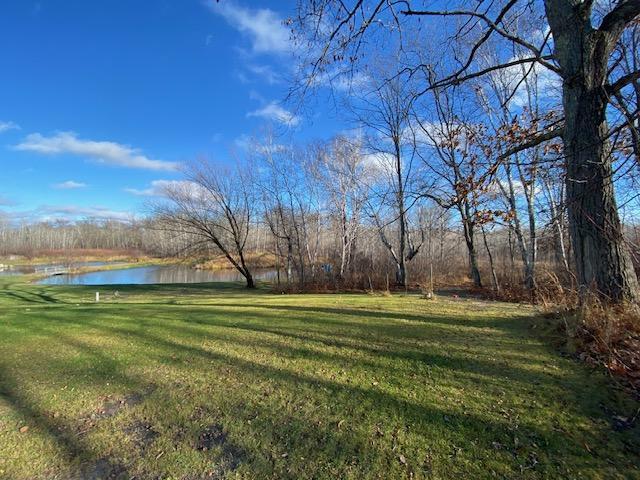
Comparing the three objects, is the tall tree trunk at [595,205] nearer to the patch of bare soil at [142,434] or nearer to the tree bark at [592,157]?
the tree bark at [592,157]

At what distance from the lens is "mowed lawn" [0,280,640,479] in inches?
89.9

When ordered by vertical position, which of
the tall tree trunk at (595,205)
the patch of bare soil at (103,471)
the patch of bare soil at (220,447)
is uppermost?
the tall tree trunk at (595,205)

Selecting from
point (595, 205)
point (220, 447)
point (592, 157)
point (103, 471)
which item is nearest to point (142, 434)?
point (103, 471)

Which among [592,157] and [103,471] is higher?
[592,157]

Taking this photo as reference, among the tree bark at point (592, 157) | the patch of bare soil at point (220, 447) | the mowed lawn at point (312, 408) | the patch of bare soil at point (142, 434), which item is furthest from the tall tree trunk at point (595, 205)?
the patch of bare soil at point (142, 434)

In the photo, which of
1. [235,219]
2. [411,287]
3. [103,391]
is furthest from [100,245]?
[103,391]

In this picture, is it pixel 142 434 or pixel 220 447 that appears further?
pixel 142 434

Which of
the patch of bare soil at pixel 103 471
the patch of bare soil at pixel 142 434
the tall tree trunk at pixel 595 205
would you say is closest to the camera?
the patch of bare soil at pixel 103 471

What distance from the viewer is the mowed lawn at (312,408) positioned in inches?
89.9

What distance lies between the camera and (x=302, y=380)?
11.2ft

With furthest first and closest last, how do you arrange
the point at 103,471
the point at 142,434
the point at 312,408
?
the point at 312,408, the point at 142,434, the point at 103,471

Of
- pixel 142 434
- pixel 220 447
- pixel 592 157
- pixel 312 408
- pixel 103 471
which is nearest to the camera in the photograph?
pixel 103 471

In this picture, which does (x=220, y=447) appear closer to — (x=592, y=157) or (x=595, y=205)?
(x=595, y=205)

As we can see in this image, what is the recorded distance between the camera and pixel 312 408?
2.93 metres
